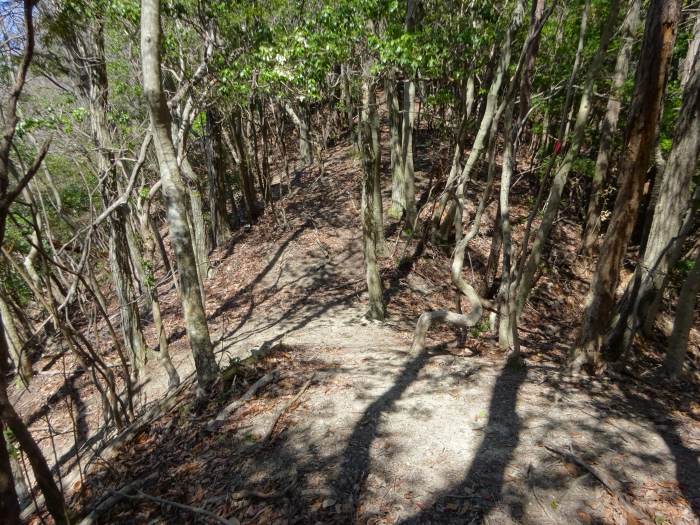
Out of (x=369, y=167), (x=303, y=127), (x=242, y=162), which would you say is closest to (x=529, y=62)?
(x=369, y=167)

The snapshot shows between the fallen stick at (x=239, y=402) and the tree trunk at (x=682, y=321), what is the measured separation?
595 centimetres

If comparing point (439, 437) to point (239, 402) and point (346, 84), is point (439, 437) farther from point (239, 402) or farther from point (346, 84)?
point (346, 84)

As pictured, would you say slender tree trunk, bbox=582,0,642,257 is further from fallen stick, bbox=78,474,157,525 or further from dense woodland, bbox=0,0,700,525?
fallen stick, bbox=78,474,157,525

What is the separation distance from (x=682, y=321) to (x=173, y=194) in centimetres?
736

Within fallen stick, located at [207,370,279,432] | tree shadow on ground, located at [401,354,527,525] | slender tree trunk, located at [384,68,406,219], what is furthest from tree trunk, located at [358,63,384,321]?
tree shadow on ground, located at [401,354,527,525]

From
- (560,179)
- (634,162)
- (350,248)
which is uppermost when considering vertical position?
(634,162)

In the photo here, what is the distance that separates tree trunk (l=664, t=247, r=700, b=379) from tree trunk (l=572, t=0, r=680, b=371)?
100 cm

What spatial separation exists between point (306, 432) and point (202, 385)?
192 cm

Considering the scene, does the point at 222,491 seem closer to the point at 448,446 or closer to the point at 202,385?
the point at 202,385

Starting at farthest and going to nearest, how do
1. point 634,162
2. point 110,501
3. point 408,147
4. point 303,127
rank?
point 303,127 → point 408,147 → point 634,162 → point 110,501

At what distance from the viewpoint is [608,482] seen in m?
3.69

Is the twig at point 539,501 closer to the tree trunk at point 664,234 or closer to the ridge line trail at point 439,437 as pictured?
the ridge line trail at point 439,437

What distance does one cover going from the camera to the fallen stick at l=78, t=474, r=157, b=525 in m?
3.83

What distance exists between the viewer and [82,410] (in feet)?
30.6
